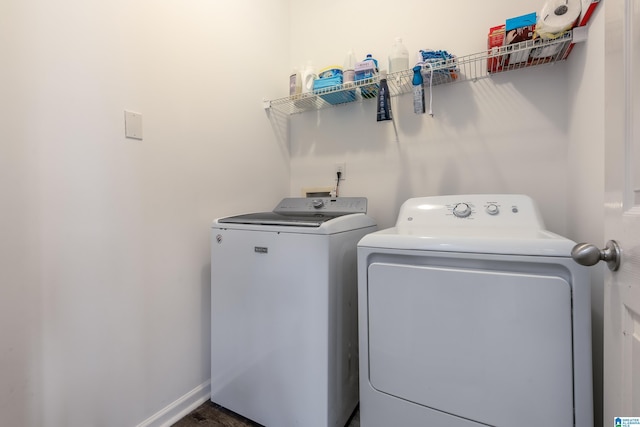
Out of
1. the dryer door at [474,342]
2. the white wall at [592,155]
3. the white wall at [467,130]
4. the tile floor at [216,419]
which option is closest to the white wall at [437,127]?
the white wall at [467,130]

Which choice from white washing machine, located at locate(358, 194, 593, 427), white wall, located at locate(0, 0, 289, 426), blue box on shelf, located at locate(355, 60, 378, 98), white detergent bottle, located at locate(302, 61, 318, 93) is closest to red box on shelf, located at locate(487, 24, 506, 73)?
blue box on shelf, located at locate(355, 60, 378, 98)

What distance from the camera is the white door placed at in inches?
20.3

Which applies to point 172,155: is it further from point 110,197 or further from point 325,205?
point 325,205

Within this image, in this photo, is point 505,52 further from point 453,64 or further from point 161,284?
point 161,284

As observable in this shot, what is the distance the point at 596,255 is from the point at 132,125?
1.52m

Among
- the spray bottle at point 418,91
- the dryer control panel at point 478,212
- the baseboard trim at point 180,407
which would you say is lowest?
the baseboard trim at point 180,407

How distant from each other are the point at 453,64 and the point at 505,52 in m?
0.21

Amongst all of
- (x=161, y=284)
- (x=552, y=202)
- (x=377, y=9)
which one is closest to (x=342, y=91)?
(x=377, y=9)

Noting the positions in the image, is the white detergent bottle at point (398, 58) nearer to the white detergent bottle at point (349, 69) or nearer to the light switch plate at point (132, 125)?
the white detergent bottle at point (349, 69)

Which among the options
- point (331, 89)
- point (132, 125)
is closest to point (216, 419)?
point (132, 125)

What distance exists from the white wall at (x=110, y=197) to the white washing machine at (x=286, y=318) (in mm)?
207

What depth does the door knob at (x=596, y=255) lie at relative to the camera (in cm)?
55

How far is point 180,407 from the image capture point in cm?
141

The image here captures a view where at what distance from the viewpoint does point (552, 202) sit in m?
1.44
